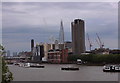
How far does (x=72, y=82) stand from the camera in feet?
31.4

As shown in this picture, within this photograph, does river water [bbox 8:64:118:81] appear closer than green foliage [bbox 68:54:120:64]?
Yes

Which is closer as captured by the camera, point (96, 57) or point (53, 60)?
point (96, 57)

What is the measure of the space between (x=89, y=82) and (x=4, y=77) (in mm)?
7494

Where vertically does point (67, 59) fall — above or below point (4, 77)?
below

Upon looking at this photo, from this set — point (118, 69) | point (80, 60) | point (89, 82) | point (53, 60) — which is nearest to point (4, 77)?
point (89, 82)

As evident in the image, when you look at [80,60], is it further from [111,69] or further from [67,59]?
[111,69]

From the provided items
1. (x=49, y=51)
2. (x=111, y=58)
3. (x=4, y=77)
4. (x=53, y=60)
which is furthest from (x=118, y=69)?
(x=49, y=51)

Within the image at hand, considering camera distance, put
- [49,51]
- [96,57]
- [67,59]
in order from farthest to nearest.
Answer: [49,51], [67,59], [96,57]

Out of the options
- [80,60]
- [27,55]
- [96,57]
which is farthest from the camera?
[27,55]

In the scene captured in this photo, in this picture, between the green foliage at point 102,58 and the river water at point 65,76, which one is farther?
the green foliage at point 102,58

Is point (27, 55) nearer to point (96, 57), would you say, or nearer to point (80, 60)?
point (80, 60)

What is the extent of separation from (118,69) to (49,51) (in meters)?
22.1

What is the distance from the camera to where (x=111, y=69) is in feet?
56.7

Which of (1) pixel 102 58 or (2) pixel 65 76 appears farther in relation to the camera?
(1) pixel 102 58
